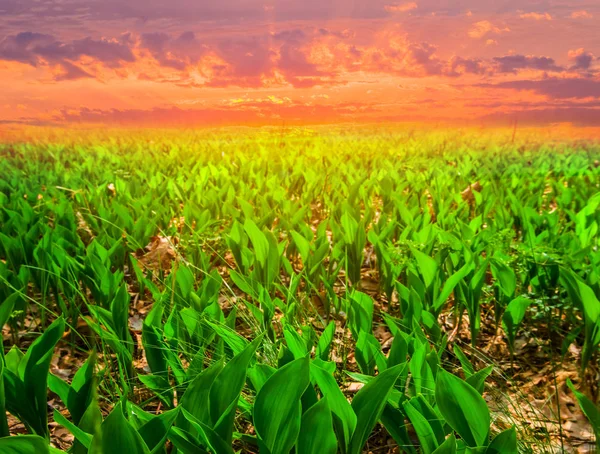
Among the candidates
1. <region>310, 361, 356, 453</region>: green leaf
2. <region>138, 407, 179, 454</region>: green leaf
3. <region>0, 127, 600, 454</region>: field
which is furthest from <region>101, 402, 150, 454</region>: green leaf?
<region>310, 361, 356, 453</region>: green leaf

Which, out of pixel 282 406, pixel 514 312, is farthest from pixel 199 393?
pixel 514 312

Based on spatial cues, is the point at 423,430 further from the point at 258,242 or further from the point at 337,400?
the point at 258,242

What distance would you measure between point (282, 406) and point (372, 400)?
211 millimetres

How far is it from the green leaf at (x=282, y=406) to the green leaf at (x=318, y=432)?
18 millimetres

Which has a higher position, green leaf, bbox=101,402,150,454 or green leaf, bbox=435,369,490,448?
green leaf, bbox=101,402,150,454

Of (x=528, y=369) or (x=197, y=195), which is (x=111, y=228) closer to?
(x=197, y=195)

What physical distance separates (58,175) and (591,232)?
14.5 feet

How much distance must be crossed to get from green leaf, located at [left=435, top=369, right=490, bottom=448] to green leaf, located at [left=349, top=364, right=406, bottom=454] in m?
0.09

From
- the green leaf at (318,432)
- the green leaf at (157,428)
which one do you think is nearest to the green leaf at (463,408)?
the green leaf at (318,432)

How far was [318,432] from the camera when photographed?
1007mm

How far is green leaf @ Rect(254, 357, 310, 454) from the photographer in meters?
1.01

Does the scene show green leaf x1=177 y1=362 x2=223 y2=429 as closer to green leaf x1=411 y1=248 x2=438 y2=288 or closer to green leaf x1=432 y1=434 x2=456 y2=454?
green leaf x1=432 y1=434 x2=456 y2=454

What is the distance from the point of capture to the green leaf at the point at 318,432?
100cm

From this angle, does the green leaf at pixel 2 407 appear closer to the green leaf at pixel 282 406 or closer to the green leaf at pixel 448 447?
the green leaf at pixel 282 406
